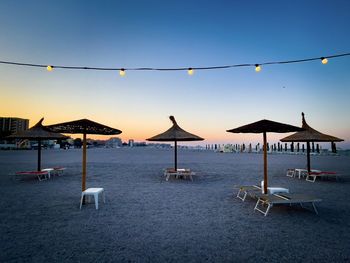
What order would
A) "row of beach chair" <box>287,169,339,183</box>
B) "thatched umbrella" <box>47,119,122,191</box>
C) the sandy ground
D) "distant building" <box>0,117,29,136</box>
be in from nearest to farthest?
the sandy ground < "thatched umbrella" <box>47,119,122,191</box> < "row of beach chair" <box>287,169,339,183</box> < "distant building" <box>0,117,29,136</box>

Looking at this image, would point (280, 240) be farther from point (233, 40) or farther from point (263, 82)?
point (263, 82)

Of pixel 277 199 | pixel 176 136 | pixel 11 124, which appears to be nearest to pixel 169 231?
pixel 277 199

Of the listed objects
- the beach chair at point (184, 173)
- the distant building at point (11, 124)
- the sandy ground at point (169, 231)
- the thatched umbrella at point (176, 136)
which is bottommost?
the sandy ground at point (169, 231)

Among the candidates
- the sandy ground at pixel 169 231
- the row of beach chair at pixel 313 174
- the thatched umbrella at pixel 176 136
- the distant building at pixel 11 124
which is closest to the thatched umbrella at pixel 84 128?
the sandy ground at pixel 169 231

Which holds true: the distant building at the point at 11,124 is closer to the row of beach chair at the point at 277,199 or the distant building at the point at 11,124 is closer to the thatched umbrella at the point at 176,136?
the thatched umbrella at the point at 176,136

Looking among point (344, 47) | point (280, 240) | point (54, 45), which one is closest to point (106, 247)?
point (280, 240)

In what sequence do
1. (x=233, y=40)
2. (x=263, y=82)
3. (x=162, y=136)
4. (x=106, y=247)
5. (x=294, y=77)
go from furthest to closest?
(x=263, y=82) → (x=294, y=77) → (x=233, y=40) → (x=162, y=136) → (x=106, y=247)

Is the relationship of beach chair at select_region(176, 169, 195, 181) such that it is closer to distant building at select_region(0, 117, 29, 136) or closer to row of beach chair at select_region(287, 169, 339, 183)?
row of beach chair at select_region(287, 169, 339, 183)

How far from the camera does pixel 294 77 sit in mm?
16438

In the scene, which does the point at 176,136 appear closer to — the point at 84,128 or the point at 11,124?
the point at 84,128

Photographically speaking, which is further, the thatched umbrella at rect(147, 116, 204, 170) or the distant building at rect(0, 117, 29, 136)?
the distant building at rect(0, 117, 29, 136)

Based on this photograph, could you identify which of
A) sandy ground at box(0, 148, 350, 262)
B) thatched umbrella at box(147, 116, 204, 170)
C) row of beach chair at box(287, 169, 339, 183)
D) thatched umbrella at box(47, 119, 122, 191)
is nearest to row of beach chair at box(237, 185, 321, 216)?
sandy ground at box(0, 148, 350, 262)

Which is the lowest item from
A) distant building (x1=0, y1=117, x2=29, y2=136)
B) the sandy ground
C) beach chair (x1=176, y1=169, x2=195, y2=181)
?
the sandy ground

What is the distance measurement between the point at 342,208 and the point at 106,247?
6295mm
